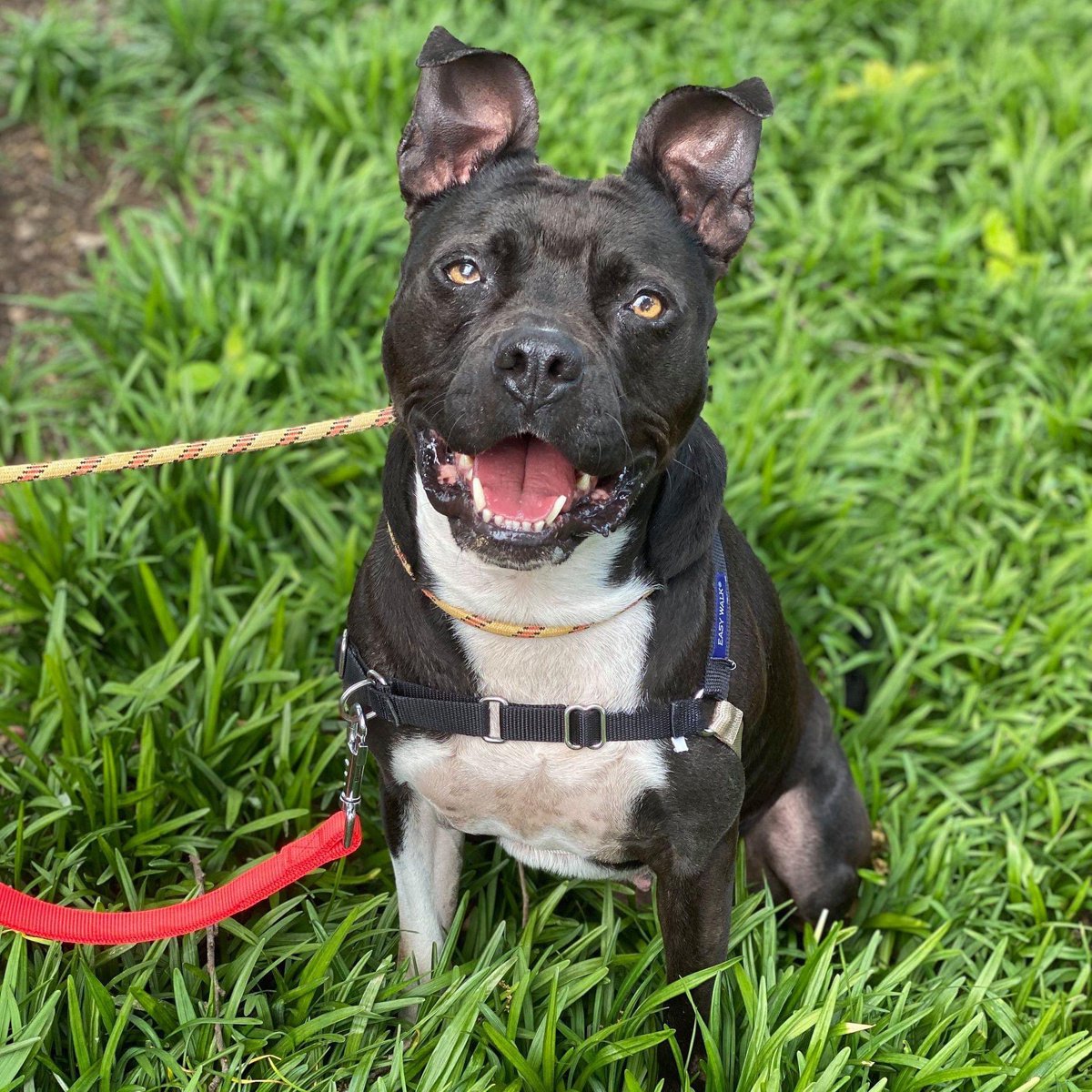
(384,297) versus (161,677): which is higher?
(384,297)

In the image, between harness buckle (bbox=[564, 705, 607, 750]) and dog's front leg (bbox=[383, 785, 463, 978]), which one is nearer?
harness buckle (bbox=[564, 705, 607, 750])

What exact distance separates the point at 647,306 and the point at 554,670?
0.78 metres

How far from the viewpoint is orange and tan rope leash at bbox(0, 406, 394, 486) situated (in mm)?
2895

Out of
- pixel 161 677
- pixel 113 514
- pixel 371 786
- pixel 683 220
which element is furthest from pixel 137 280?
pixel 683 220

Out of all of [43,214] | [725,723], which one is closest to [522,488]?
[725,723]

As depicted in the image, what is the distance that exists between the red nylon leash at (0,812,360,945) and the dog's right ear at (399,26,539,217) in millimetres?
1453

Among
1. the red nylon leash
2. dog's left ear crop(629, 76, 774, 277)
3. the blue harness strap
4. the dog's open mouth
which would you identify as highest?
dog's left ear crop(629, 76, 774, 277)

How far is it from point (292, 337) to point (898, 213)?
2883 mm

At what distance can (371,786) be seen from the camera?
3713 millimetres

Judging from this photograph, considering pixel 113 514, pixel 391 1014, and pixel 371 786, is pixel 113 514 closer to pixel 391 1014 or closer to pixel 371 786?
pixel 371 786

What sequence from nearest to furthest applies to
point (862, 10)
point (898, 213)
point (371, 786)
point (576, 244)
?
point (576, 244) → point (371, 786) → point (898, 213) → point (862, 10)

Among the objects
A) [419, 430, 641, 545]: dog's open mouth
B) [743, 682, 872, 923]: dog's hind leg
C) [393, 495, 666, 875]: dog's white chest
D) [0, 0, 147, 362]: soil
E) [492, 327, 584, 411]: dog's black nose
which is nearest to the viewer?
[492, 327, 584, 411]: dog's black nose

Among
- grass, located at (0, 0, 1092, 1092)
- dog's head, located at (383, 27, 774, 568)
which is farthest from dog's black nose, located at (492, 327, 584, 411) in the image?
grass, located at (0, 0, 1092, 1092)

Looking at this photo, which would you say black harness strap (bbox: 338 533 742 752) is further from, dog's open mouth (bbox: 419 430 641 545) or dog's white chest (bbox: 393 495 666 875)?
dog's open mouth (bbox: 419 430 641 545)
